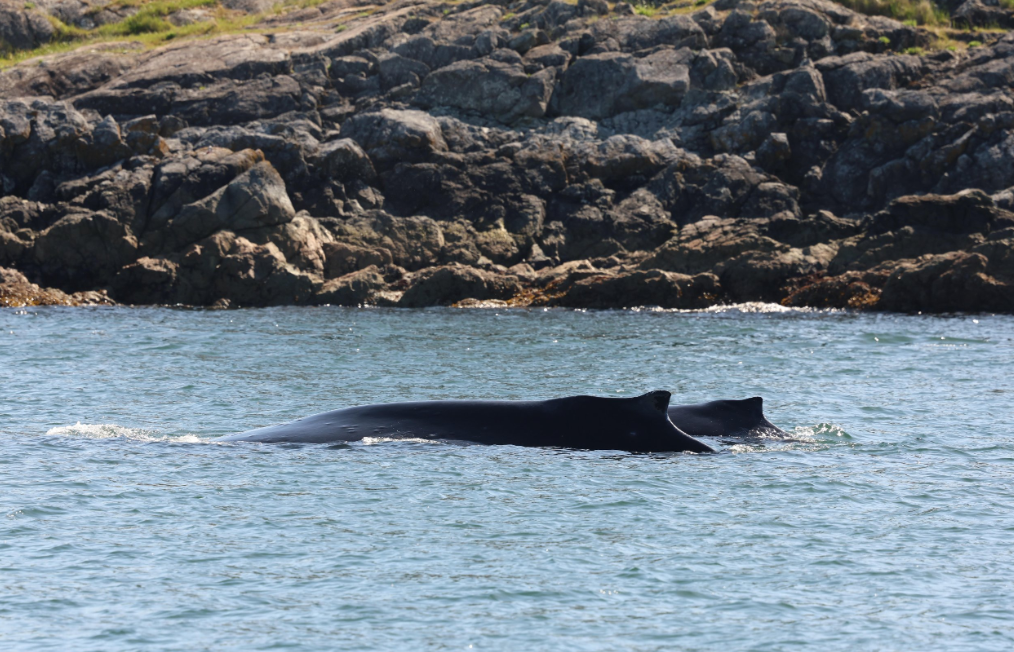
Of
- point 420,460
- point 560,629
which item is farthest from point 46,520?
point 560,629

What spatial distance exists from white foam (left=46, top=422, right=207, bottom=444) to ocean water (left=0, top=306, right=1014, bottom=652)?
0.18 feet

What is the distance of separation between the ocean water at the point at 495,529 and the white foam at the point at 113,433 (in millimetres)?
55

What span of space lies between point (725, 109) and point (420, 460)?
38.3 m

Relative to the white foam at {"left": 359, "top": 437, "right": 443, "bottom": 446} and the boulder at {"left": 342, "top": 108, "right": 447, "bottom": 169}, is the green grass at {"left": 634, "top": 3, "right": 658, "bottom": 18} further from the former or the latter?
the white foam at {"left": 359, "top": 437, "right": 443, "bottom": 446}

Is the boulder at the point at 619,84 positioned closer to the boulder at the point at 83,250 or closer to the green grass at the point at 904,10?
the green grass at the point at 904,10

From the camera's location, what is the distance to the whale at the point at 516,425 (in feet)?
37.3

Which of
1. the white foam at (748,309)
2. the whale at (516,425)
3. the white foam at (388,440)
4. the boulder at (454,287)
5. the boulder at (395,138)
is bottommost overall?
the white foam at (388,440)

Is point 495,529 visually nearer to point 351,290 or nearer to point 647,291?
point 647,291

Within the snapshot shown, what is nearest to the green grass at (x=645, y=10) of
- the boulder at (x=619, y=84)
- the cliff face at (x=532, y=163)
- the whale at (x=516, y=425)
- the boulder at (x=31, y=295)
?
the cliff face at (x=532, y=163)

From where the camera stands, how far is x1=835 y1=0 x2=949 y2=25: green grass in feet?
174

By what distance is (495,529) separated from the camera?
352 inches

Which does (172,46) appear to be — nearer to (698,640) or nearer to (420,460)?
(420,460)

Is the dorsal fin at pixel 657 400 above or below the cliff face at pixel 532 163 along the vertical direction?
below

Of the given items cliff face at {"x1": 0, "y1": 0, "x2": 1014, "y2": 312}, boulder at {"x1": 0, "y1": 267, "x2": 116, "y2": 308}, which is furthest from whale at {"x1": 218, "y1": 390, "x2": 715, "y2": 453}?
boulder at {"x1": 0, "y1": 267, "x2": 116, "y2": 308}
